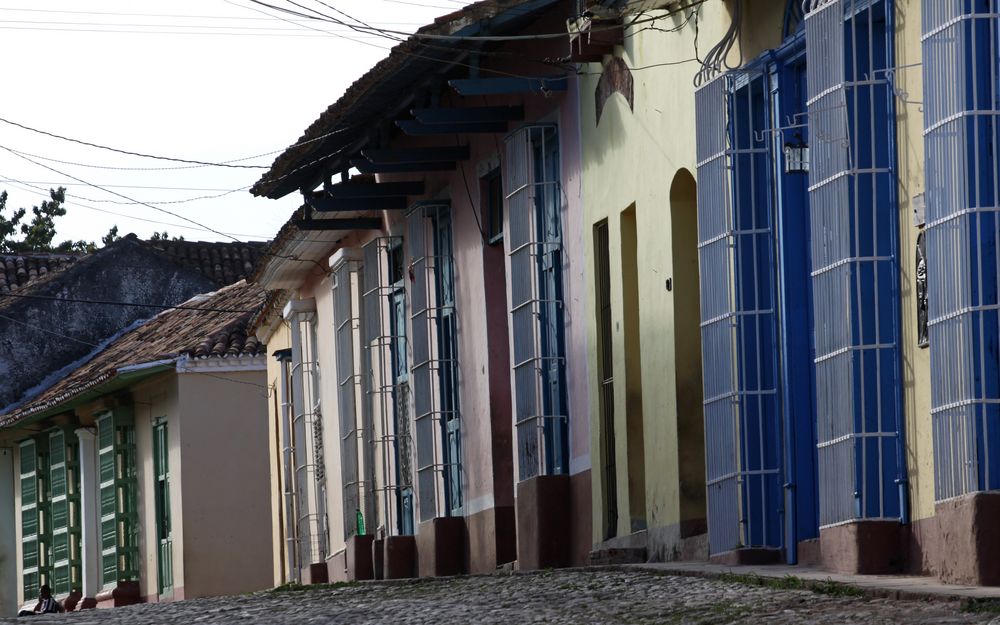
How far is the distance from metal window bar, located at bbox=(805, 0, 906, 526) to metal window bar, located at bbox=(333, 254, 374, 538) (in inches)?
402

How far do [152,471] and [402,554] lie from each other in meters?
10.1

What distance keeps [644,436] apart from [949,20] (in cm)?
477

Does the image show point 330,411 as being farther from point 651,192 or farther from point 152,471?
point 651,192

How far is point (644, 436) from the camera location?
13.2m

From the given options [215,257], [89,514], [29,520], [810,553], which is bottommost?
[29,520]

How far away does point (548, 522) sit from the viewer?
14.7 metres

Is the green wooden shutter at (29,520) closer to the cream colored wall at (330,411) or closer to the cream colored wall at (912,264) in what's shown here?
the cream colored wall at (330,411)

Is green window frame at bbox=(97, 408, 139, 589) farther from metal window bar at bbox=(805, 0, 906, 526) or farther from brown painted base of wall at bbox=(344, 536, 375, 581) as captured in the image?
metal window bar at bbox=(805, 0, 906, 526)

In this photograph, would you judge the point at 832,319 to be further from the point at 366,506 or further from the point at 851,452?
the point at 366,506

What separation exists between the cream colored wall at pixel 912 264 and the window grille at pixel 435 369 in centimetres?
779

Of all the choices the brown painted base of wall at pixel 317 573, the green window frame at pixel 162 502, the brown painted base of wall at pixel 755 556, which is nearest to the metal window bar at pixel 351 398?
the brown painted base of wall at pixel 317 573

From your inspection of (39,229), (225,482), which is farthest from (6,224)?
(225,482)

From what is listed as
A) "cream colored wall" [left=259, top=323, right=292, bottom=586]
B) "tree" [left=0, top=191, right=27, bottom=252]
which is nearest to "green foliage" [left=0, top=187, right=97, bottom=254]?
"tree" [left=0, top=191, right=27, bottom=252]

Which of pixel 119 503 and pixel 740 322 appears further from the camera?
pixel 119 503
